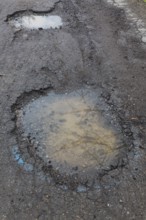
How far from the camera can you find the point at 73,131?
14.7ft

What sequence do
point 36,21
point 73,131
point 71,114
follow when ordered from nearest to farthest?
point 73,131 → point 71,114 → point 36,21

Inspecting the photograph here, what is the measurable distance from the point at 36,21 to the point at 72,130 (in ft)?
10.6

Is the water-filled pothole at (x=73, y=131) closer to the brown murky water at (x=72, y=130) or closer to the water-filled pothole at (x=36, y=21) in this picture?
the brown murky water at (x=72, y=130)

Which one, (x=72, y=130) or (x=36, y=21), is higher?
(x=36, y=21)

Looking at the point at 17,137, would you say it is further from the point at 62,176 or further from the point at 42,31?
the point at 42,31

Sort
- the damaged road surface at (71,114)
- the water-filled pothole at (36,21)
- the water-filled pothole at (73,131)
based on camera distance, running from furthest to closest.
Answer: the water-filled pothole at (36,21) < the water-filled pothole at (73,131) < the damaged road surface at (71,114)

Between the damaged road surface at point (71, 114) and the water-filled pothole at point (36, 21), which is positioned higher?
the water-filled pothole at point (36, 21)

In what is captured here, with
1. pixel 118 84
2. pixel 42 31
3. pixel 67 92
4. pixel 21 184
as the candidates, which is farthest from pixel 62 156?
pixel 42 31

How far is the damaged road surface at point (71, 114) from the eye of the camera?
3.66 meters

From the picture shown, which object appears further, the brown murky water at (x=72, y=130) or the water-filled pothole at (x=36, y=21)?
the water-filled pothole at (x=36, y=21)

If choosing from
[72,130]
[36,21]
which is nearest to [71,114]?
[72,130]

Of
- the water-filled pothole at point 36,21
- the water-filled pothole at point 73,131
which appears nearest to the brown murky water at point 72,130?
the water-filled pothole at point 73,131

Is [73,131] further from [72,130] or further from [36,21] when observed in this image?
[36,21]

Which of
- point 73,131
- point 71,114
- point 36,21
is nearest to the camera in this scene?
point 73,131
